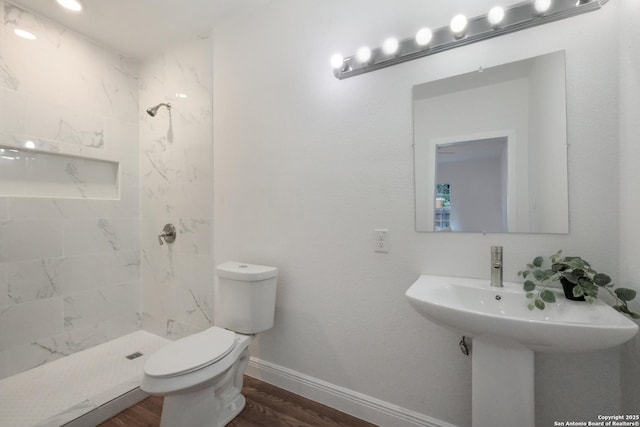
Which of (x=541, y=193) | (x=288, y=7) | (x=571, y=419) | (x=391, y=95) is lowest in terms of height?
(x=571, y=419)

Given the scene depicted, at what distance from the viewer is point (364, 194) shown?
1.48 metres

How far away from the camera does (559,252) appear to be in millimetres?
1043

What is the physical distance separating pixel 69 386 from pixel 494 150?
8.95 feet

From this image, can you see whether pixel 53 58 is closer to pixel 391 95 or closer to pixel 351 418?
pixel 391 95

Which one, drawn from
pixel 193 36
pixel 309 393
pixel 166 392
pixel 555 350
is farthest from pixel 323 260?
pixel 193 36

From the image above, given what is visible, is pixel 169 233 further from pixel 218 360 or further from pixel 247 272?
pixel 218 360

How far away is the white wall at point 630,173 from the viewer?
0.94 m

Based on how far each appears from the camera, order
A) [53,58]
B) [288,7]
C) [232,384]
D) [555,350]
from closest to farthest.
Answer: [555,350]
[232,384]
[288,7]
[53,58]

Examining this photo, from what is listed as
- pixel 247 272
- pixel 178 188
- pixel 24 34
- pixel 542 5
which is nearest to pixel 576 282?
pixel 542 5

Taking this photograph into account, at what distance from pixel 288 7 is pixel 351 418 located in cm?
245

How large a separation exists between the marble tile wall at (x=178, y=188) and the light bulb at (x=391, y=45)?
4.36 ft

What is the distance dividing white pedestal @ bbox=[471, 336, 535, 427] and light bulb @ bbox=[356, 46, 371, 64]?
1.38m

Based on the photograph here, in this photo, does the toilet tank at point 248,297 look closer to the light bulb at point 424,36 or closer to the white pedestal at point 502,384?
the white pedestal at point 502,384

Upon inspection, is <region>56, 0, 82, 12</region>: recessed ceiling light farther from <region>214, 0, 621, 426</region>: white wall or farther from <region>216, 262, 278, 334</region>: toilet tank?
<region>216, 262, 278, 334</region>: toilet tank
